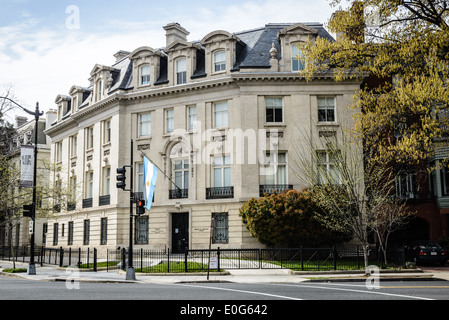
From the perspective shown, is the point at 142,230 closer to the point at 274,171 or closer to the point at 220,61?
the point at 274,171

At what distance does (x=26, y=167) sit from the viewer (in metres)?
26.5

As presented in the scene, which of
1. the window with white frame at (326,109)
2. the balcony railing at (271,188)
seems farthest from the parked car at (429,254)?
the window with white frame at (326,109)

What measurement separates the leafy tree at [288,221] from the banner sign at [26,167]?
42.1 feet

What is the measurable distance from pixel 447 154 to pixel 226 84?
1586 centimetres

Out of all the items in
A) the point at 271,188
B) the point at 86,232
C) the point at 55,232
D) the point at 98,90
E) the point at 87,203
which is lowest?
the point at 55,232

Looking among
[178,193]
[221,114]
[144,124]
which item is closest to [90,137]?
[144,124]

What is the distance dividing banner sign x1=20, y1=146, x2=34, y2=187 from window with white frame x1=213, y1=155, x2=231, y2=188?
1264 cm

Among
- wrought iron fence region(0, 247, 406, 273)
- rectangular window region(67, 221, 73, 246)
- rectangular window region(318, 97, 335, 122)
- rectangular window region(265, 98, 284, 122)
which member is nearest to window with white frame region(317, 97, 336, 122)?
rectangular window region(318, 97, 335, 122)

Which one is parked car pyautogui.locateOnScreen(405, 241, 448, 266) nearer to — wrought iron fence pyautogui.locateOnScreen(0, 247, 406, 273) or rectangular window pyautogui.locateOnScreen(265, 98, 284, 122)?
wrought iron fence pyautogui.locateOnScreen(0, 247, 406, 273)

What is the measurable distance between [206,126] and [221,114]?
4.48 feet

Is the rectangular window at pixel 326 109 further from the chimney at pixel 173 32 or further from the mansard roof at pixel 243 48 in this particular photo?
the chimney at pixel 173 32

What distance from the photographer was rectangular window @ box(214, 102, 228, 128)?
35309mm

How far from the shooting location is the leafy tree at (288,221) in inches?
1164
